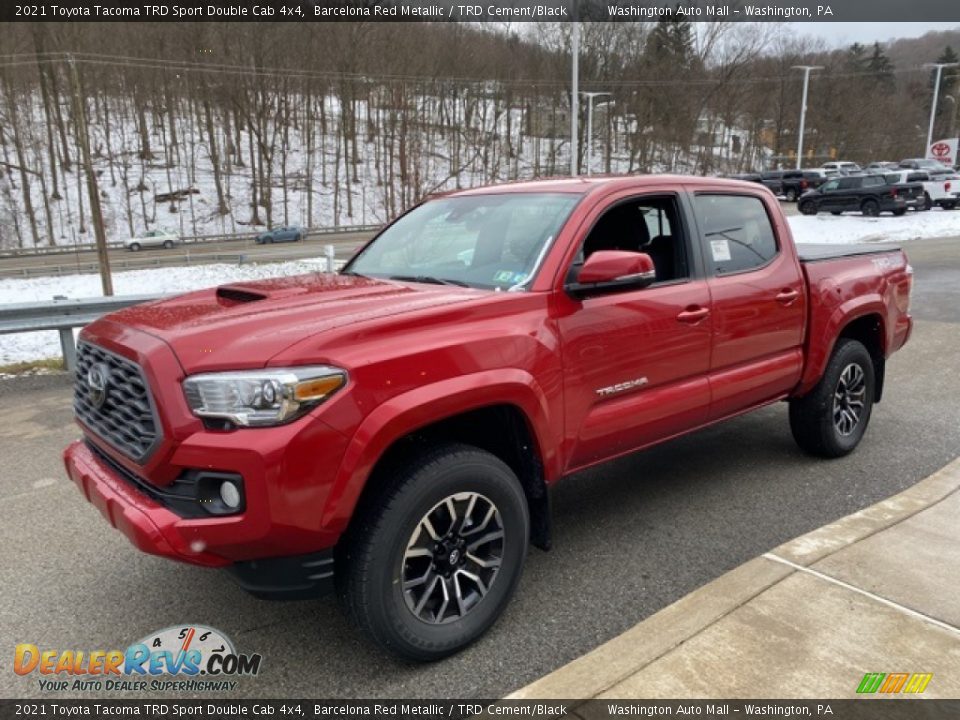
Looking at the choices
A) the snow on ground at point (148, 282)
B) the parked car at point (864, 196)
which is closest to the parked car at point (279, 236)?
the snow on ground at point (148, 282)

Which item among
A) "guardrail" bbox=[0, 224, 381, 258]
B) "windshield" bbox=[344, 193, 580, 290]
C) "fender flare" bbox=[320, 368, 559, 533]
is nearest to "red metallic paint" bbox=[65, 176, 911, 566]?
"fender flare" bbox=[320, 368, 559, 533]

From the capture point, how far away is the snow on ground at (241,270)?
1858 centimetres

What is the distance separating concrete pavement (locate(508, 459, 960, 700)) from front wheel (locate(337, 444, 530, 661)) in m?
0.42

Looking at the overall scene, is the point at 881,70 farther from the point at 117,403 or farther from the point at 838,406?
the point at 117,403

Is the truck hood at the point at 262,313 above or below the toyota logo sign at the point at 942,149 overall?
below

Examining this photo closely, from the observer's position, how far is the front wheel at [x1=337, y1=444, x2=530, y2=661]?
2.53 metres

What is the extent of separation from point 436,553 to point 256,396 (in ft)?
3.09

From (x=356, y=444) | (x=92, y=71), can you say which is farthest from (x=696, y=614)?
(x=92, y=71)

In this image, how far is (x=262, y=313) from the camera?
2711mm

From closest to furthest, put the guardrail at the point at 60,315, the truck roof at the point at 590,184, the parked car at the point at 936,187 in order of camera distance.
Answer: the truck roof at the point at 590,184, the guardrail at the point at 60,315, the parked car at the point at 936,187

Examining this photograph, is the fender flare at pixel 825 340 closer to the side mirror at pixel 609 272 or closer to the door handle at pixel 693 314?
the door handle at pixel 693 314

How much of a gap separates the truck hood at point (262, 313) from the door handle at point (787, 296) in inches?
83.6

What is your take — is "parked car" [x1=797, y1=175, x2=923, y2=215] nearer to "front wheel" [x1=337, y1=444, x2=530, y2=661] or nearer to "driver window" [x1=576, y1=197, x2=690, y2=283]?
"driver window" [x1=576, y1=197, x2=690, y2=283]

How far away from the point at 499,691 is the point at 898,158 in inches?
3431
